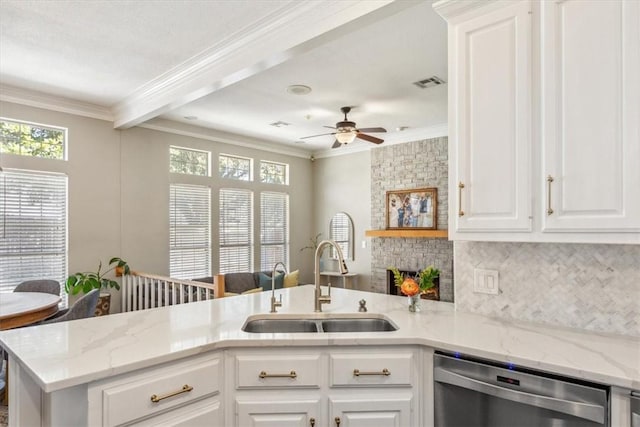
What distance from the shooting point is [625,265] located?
1752mm

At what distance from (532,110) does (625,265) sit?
79cm

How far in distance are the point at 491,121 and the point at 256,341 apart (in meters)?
1.44

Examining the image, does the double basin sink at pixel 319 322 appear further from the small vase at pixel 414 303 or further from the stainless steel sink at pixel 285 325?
the small vase at pixel 414 303

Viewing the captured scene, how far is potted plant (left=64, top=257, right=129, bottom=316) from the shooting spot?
4.65 meters

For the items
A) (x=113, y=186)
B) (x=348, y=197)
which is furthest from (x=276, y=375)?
(x=348, y=197)

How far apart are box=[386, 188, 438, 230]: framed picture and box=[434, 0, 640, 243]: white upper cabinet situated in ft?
14.7

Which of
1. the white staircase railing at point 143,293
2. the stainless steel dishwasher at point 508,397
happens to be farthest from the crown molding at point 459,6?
the white staircase railing at point 143,293

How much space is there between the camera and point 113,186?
517cm

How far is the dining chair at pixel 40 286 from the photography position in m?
4.20

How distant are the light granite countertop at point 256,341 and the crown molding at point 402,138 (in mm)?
4467

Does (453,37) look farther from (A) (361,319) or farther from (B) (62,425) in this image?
(B) (62,425)

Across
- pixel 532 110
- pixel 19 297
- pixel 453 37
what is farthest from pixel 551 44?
pixel 19 297

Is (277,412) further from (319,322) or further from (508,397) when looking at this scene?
(508,397)

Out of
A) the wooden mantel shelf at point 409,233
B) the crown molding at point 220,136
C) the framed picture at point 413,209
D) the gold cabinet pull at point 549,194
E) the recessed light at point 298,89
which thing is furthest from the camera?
the framed picture at point 413,209
